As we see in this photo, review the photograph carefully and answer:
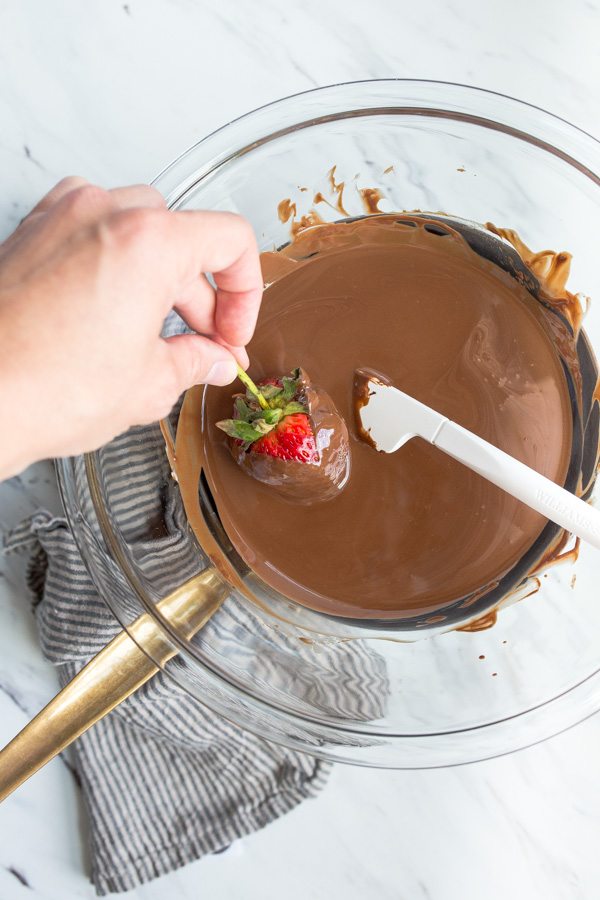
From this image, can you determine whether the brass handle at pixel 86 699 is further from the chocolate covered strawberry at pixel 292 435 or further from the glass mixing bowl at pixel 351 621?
the chocolate covered strawberry at pixel 292 435

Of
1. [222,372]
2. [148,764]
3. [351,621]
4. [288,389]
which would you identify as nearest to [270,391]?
[288,389]

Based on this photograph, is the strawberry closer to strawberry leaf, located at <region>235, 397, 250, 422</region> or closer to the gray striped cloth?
strawberry leaf, located at <region>235, 397, 250, 422</region>

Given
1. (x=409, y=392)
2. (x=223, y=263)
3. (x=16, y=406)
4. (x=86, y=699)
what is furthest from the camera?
(x=409, y=392)

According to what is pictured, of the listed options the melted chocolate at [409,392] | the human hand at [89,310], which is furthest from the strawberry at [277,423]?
the human hand at [89,310]

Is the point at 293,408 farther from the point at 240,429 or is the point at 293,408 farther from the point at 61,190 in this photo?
the point at 61,190

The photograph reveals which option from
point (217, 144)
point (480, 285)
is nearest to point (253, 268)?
point (217, 144)
